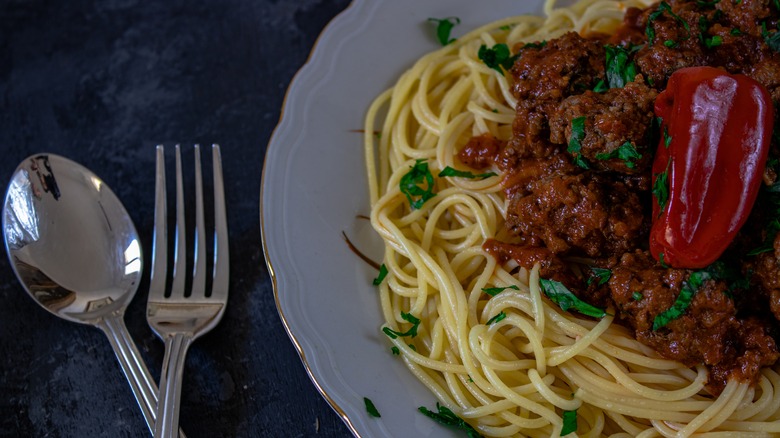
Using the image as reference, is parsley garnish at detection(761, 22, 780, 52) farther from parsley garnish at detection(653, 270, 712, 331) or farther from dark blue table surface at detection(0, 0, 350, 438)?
dark blue table surface at detection(0, 0, 350, 438)

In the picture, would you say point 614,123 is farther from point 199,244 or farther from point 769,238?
point 199,244

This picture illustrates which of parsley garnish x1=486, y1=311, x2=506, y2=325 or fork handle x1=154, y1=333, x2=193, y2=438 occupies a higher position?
parsley garnish x1=486, y1=311, x2=506, y2=325

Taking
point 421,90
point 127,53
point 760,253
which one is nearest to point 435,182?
point 421,90

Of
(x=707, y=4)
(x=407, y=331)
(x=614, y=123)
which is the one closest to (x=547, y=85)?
(x=614, y=123)

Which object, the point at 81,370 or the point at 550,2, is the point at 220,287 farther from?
the point at 550,2

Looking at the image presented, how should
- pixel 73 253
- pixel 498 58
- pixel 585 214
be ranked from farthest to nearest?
1. pixel 498 58
2. pixel 73 253
3. pixel 585 214

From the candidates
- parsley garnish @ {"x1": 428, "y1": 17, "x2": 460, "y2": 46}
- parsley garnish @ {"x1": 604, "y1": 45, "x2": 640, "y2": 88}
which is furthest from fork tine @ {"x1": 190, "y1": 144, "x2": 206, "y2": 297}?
parsley garnish @ {"x1": 604, "y1": 45, "x2": 640, "y2": 88}
